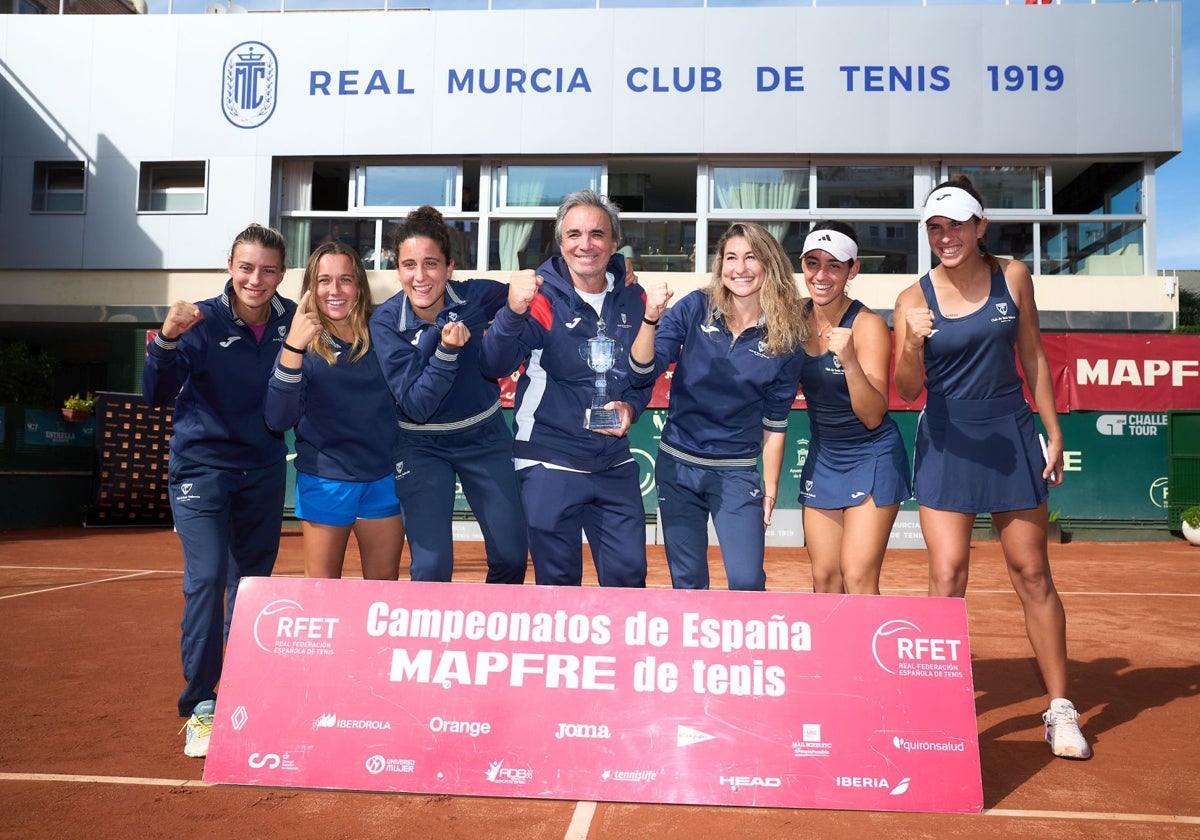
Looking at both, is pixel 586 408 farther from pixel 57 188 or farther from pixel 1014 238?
pixel 57 188

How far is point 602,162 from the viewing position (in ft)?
64.2

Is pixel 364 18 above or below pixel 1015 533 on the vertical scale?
above

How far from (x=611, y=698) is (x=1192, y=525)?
15.0 metres

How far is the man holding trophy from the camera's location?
426 cm

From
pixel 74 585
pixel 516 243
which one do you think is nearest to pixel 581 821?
pixel 74 585

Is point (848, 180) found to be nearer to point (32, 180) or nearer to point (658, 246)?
point (658, 246)

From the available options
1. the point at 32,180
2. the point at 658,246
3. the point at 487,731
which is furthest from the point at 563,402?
the point at 32,180

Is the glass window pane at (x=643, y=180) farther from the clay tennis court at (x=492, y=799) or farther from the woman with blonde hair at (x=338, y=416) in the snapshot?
the woman with blonde hair at (x=338, y=416)

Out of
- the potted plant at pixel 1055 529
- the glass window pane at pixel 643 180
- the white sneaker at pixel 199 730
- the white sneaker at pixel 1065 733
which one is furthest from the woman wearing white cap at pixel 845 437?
the glass window pane at pixel 643 180

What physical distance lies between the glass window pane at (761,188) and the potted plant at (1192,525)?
8.90 meters

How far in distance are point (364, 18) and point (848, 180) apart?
1055cm

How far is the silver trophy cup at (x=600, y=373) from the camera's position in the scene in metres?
4.01

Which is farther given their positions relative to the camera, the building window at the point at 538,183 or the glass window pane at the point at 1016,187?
the building window at the point at 538,183

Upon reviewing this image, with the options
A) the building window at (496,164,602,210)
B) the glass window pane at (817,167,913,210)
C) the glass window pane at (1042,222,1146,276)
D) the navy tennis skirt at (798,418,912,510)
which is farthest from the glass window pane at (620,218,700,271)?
the navy tennis skirt at (798,418,912,510)
